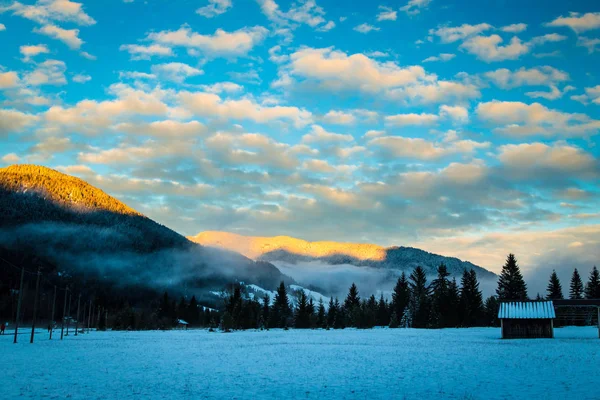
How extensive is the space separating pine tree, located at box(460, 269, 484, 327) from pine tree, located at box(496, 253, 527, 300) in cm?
521

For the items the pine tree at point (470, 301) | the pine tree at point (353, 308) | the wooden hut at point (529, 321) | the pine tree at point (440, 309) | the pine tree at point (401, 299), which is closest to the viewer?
the wooden hut at point (529, 321)

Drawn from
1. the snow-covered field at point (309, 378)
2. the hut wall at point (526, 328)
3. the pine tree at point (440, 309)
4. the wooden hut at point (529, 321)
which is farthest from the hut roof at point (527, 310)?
the pine tree at point (440, 309)

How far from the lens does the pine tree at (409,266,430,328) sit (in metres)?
104

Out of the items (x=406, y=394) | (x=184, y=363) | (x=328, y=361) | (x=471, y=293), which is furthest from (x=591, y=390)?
(x=471, y=293)

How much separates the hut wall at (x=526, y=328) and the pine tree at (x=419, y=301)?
41536mm

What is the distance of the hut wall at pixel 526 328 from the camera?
60812 mm

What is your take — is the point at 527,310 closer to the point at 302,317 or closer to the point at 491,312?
the point at 491,312

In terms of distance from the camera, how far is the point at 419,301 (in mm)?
105688

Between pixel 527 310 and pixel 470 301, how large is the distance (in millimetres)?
40312

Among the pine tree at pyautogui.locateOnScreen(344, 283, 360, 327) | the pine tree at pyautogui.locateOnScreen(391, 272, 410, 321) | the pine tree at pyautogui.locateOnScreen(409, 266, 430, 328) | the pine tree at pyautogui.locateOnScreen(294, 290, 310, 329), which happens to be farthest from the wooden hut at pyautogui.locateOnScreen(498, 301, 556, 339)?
the pine tree at pyautogui.locateOnScreen(294, 290, 310, 329)

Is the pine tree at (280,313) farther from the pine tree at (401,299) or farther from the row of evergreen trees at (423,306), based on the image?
the pine tree at (401,299)

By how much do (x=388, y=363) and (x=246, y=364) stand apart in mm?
9068

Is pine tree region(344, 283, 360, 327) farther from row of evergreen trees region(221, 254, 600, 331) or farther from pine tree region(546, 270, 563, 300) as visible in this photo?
pine tree region(546, 270, 563, 300)

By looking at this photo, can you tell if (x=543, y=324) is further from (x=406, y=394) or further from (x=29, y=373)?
(x=29, y=373)
